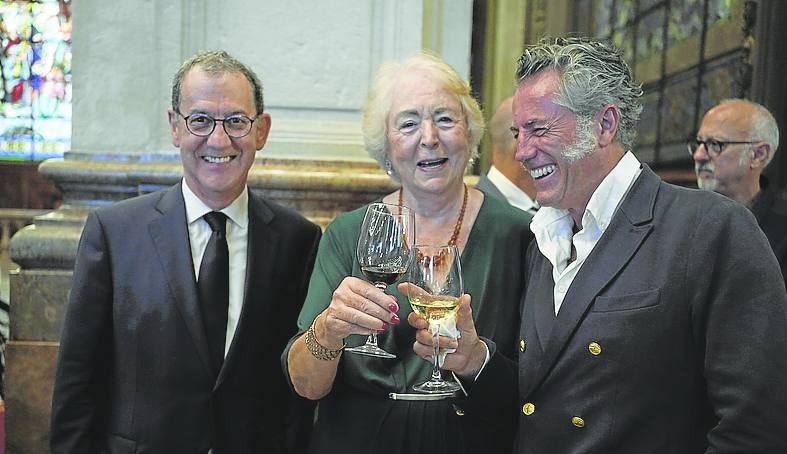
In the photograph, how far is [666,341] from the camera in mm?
1769

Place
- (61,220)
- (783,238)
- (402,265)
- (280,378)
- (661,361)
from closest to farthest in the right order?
(661,361) < (402,265) < (280,378) < (61,220) < (783,238)

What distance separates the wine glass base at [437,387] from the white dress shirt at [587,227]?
316 mm

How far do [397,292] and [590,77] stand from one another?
75 centimetres

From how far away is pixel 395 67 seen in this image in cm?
240

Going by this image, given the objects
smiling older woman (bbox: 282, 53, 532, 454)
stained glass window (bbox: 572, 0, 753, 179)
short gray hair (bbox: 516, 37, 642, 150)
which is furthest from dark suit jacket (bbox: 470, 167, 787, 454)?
stained glass window (bbox: 572, 0, 753, 179)

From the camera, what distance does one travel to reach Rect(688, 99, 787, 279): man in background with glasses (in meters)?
3.97

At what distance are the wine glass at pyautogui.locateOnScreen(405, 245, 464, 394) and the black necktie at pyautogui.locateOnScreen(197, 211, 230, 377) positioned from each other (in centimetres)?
72

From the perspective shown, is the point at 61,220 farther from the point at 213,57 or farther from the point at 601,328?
the point at 601,328

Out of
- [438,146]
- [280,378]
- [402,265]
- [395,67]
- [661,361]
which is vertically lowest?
[280,378]

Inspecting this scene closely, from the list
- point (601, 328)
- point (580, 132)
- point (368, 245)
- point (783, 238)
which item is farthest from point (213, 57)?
point (783, 238)

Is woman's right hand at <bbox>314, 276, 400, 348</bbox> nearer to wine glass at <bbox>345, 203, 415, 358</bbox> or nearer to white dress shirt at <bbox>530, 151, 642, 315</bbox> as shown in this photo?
wine glass at <bbox>345, 203, 415, 358</bbox>

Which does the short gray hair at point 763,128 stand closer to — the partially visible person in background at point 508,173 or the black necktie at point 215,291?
the partially visible person in background at point 508,173

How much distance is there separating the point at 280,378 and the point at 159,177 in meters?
1.11

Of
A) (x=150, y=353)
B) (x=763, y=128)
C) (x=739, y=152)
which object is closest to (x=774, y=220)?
(x=739, y=152)
